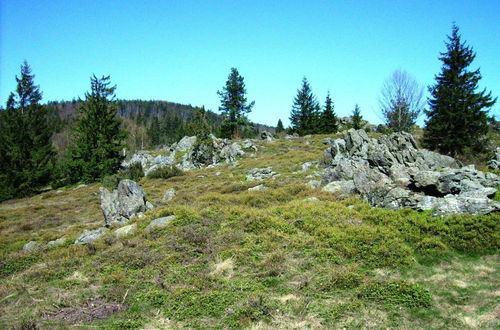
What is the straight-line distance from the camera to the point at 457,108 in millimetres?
33031

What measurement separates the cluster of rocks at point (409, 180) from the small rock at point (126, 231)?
11045 mm

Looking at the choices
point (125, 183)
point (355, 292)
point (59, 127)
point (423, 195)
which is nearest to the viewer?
point (355, 292)

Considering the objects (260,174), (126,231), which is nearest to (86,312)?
(126,231)

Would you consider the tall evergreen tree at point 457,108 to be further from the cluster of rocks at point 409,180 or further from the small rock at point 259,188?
the small rock at point 259,188

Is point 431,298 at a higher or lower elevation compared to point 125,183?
lower

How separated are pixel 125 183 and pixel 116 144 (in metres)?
29.3

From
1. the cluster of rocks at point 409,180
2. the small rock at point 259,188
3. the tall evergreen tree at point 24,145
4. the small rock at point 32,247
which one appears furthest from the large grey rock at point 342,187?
the tall evergreen tree at point 24,145

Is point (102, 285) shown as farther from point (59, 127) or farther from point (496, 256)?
point (59, 127)

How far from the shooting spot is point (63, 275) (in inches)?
425

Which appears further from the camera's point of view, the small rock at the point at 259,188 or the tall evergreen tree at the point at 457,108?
→ the tall evergreen tree at the point at 457,108

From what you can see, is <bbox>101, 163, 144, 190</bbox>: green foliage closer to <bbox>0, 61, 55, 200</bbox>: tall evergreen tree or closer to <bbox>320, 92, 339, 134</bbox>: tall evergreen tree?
<bbox>0, 61, 55, 200</bbox>: tall evergreen tree

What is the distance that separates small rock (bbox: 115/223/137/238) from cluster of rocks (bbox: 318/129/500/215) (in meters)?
11.0

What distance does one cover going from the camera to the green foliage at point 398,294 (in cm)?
808

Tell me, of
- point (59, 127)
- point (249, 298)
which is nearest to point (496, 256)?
point (249, 298)
